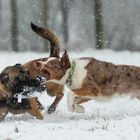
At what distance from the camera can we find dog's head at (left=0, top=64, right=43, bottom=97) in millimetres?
10094

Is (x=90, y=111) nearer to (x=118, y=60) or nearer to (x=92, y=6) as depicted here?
(x=118, y=60)

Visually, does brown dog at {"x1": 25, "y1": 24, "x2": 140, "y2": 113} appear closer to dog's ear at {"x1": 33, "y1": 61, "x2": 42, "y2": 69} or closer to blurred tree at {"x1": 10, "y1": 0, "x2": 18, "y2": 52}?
dog's ear at {"x1": 33, "y1": 61, "x2": 42, "y2": 69}

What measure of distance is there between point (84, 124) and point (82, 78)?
4.88ft

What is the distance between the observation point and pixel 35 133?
8.54 meters

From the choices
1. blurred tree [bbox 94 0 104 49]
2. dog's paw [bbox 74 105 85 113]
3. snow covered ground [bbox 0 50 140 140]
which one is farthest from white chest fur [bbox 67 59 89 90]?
blurred tree [bbox 94 0 104 49]

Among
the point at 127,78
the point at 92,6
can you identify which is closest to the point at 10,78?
the point at 127,78

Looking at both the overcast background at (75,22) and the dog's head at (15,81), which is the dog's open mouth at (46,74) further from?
the overcast background at (75,22)

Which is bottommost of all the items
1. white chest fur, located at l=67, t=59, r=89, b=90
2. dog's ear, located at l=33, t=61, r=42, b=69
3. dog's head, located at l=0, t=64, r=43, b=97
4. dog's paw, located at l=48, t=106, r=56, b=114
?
dog's paw, located at l=48, t=106, r=56, b=114

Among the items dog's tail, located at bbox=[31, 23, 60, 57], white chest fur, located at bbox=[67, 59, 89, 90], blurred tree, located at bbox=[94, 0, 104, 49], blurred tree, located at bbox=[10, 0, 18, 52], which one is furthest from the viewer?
blurred tree, located at bbox=[10, 0, 18, 52]

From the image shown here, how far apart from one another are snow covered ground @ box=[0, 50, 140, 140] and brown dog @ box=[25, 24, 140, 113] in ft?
0.80

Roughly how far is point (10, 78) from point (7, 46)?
2988cm

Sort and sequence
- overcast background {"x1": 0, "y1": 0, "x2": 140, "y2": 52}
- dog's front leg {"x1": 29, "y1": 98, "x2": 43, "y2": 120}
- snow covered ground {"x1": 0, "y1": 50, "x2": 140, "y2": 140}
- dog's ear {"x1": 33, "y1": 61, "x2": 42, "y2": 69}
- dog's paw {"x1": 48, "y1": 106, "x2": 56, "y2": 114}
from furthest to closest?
overcast background {"x1": 0, "y1": 0, "x2": 140, "y2": 52}
dog's paw {"x1": 48, "y1": 106, "x2": 56, "y2": 114}
dog's ear {"x1": 33, "y1": 61, "x2": 42, "y2": 69}
dog's front leg {"x1": 29, "y1": 98, "x2": 43, "y2": 120}
snow covered ground {"x1": 0, "y1": 50, "x2": 140, "y2": 140}

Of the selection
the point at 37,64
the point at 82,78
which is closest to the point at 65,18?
the point at 82,78

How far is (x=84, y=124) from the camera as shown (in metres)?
9.57
